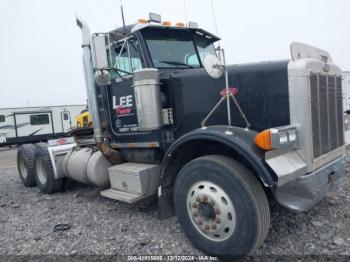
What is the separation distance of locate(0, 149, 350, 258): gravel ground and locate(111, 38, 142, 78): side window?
2.12 meters

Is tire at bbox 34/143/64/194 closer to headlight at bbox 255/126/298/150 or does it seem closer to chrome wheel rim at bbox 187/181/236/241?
chrome wheel rim at bbox 187/181/236/241

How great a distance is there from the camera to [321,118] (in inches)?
125

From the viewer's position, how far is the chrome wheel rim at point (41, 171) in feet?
20.5

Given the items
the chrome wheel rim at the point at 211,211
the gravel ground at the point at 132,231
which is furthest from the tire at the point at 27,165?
the chrome wheel rim at the point at 211,211

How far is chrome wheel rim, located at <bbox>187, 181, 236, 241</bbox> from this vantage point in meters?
2.92

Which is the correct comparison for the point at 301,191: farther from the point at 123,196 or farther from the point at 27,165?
the point at 27,165

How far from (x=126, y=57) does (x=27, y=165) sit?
3937mm

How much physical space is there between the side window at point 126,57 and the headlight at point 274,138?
2125 millimetres

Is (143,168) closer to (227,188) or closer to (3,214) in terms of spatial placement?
(227,188)

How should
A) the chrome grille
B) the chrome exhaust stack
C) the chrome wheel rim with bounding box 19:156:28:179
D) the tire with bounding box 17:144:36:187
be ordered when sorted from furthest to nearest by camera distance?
1. the chrome wheel rim with bounding box 19:156:28:179
2. the tire with bounding box 17:144:36:187
3. the chrome exhaust stack
4. the chrome grille

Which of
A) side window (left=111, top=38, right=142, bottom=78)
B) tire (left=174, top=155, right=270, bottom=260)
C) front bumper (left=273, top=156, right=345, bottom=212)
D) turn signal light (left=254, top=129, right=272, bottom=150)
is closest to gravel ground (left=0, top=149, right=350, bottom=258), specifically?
tire (left=174, top=155, right=270, bottom=260)

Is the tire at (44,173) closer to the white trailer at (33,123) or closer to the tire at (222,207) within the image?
the tire at (222,207)

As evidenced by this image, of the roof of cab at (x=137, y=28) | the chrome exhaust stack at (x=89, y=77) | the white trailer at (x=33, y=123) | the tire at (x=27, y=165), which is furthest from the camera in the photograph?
the white trailer at (x=33, y=123)

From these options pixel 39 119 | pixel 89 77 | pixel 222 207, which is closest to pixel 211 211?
pixel 222 207
